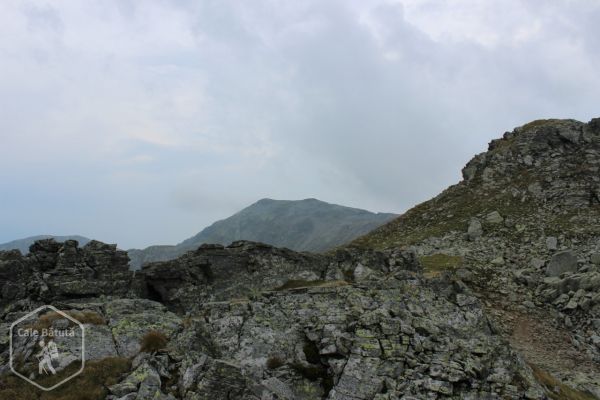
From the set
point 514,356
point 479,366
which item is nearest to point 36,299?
point 479,366

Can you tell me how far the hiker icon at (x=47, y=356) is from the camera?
54.6 feet

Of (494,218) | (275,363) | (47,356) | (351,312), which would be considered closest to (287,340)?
(275,363)

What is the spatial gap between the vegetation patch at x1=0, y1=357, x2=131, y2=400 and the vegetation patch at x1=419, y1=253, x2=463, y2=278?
34667mm

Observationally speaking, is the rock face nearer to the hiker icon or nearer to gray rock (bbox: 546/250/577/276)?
the hiker icon

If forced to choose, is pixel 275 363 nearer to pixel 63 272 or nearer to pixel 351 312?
pixel 351 312

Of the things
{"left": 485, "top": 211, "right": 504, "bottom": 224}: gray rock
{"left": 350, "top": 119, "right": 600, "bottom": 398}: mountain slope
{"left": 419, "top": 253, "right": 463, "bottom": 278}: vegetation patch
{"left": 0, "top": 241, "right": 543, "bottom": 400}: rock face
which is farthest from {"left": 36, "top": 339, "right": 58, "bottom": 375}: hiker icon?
{"left": 485, "top": 211, "right": 504, "bottom": 224}: gray rock

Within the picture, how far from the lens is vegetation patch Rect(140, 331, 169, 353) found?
18.0m

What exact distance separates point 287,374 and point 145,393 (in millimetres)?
5454

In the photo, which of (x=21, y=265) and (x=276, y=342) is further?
(x=21, y=265)

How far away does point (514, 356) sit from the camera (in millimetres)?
19891

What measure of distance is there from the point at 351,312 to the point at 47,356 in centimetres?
1306

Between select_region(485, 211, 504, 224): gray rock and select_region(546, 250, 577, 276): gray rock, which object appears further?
select_region(485, 211, 504, 224): gray rock

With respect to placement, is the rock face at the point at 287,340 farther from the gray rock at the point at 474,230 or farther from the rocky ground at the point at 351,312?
the gray rock at the point at 474,230

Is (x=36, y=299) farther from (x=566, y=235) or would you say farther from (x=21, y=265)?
(x=566, y=235)
